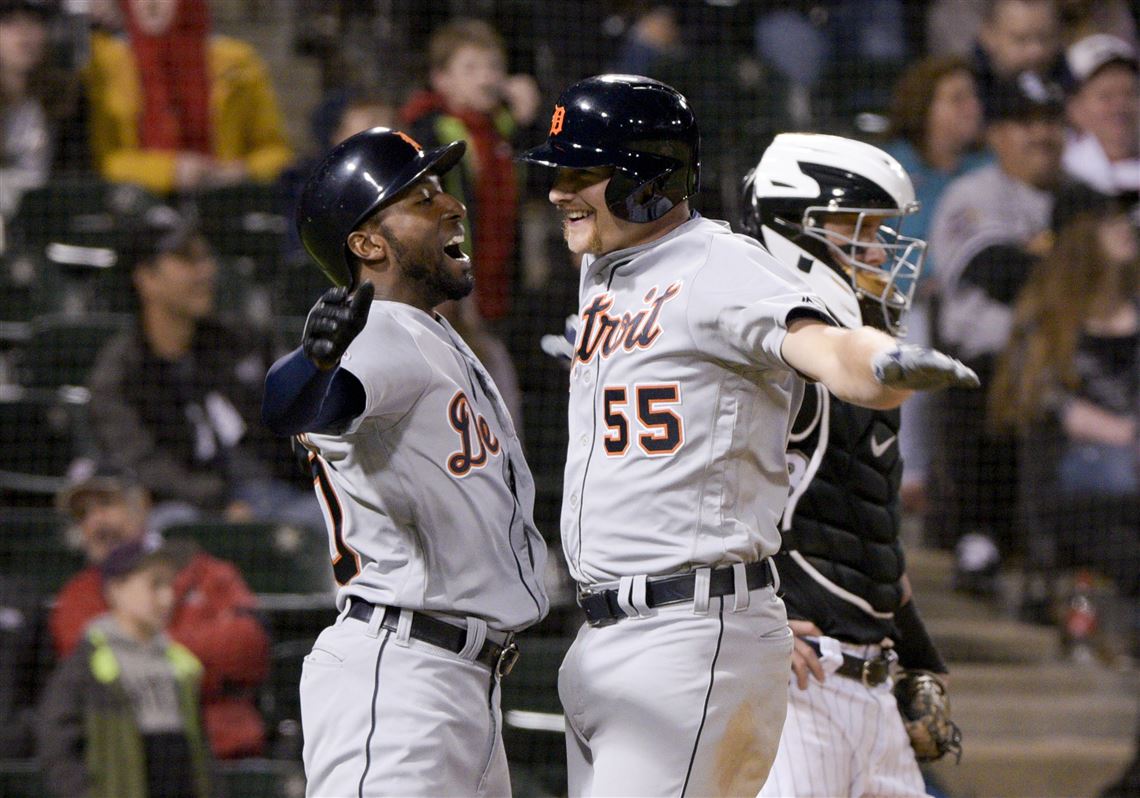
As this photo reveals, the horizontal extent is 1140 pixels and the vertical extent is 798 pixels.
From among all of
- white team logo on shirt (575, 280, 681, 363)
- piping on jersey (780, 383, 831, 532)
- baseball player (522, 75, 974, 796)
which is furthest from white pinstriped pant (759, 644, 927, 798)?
white team logo on shirt (575, 280, 681, 363)

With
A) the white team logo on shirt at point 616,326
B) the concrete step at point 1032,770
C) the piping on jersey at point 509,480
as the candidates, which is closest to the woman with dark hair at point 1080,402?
the concrete step at point 1032,770

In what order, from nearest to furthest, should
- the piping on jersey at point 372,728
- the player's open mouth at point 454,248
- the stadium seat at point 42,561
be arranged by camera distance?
1. the piping on jersey at point 372,728
2. the player's open mouth at point 454,248
3. the stadium seat at point 42,561

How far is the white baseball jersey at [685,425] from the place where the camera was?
252 centimetres

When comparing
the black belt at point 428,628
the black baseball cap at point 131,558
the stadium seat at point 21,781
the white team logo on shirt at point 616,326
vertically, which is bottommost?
the stadium seat at point 21,781

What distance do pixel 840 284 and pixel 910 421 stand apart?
135 inches

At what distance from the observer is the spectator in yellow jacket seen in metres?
6.79

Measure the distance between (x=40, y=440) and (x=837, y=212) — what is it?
151 inches

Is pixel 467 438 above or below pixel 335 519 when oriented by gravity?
above

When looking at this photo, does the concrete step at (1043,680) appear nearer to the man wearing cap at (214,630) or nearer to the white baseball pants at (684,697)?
the man wearing cap at (214,630)

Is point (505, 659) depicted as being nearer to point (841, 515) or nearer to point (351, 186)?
point (841, 515)

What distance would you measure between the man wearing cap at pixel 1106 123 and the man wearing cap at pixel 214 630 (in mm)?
3740

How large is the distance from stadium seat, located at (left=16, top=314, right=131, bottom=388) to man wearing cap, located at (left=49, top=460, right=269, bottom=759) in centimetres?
110

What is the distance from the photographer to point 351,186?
109 inches

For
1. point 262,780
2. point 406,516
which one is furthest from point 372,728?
point 262,780
